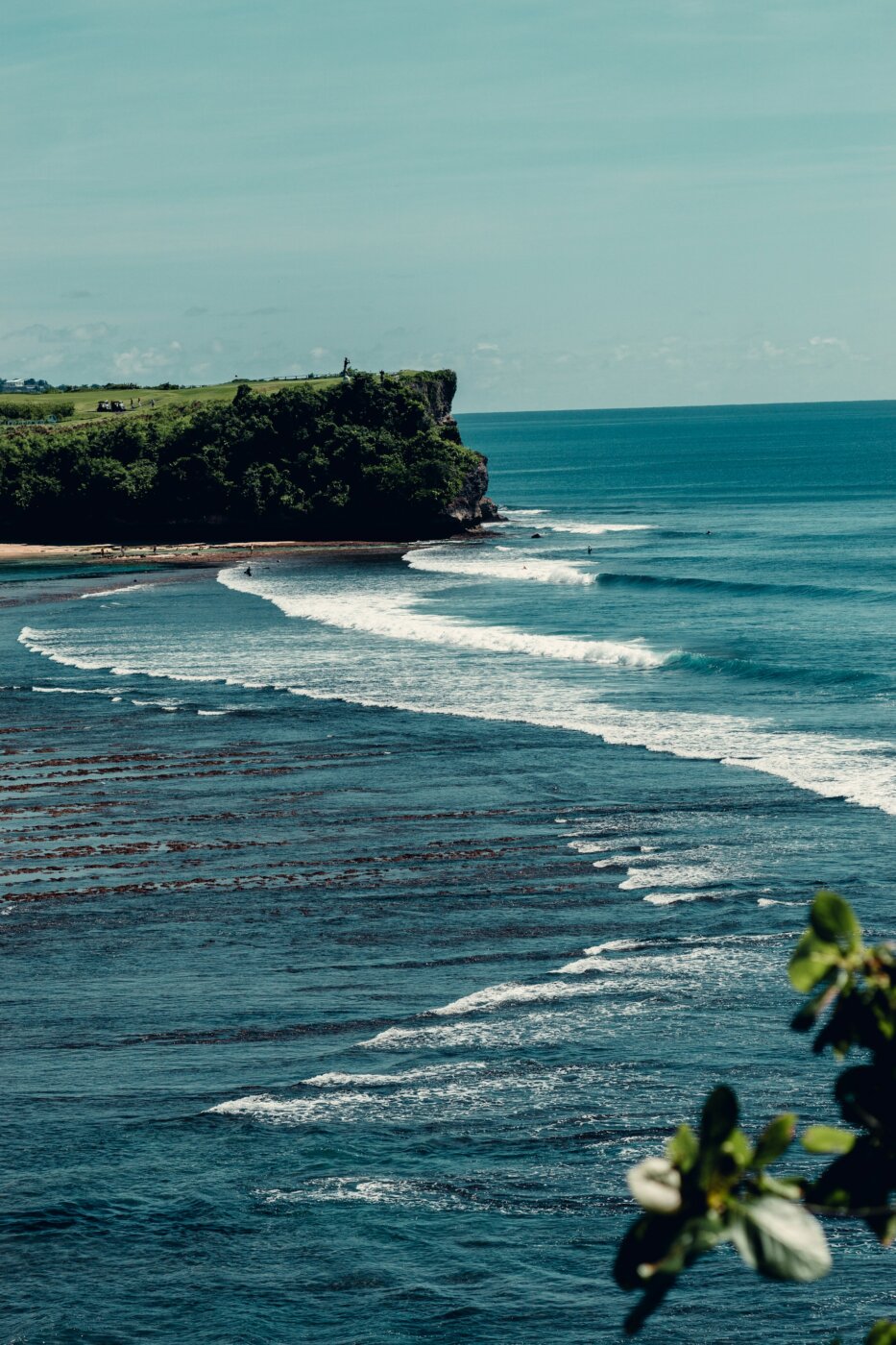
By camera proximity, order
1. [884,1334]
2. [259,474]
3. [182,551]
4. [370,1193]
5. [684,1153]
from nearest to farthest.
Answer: [684,1153] < [884,1334] < [370,1193] < [182,551] < [259,474]

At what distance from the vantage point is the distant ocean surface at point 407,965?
41.9ft

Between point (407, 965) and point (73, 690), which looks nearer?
point (407, 965)

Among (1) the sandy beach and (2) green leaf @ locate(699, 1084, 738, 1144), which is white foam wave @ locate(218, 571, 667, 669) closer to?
(1) the sandy beach

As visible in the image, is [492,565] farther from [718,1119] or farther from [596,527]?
[718,1119]

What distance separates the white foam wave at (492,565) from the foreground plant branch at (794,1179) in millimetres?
67626

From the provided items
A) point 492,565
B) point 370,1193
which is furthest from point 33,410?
point 370,1193

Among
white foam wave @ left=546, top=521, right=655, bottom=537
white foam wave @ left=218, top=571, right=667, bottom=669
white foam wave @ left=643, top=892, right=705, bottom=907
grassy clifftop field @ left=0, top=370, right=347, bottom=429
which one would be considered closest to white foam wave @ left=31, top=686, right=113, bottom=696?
white foam wave @ left=218, top=571, right=667, bottom=669

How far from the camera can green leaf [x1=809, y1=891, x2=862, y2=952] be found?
318cm

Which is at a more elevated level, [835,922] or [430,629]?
[835,922]

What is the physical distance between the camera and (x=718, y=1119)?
2.98 m

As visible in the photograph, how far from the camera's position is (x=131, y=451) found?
106750 millimetres

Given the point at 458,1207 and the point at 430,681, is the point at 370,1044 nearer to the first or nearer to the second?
the point at 458,1207

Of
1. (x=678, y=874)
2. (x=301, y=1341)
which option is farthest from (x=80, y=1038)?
(x=678, y=874)

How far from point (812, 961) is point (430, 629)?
53.1 m
